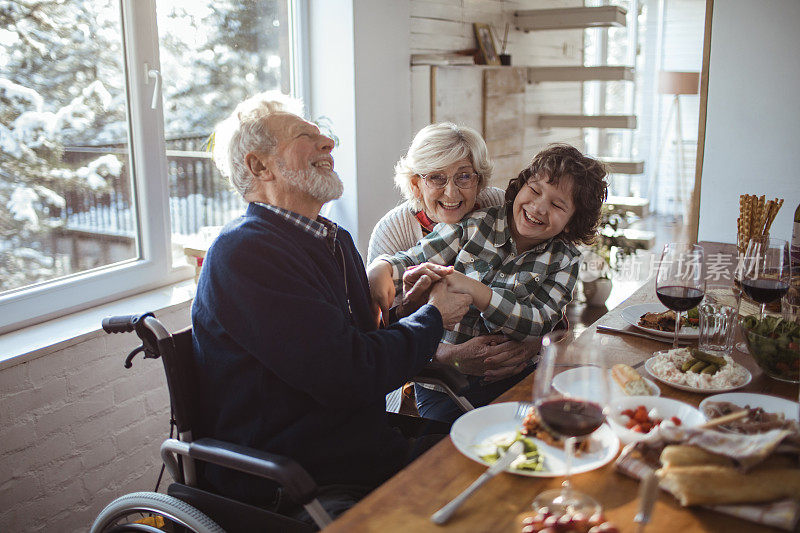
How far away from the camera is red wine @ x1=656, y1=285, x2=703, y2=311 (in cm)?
154

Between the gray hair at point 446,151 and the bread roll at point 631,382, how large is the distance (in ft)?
3.21

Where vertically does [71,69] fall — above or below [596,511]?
above

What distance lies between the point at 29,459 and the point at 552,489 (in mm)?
1638

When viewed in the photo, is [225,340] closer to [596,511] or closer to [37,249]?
[596,511]

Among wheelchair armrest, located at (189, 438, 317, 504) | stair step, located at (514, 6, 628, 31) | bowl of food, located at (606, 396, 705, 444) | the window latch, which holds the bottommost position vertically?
wheelchair armrest, located at (189, 438, 317, 504)

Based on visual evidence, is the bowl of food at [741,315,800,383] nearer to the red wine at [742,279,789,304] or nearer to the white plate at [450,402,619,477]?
the red wine at [742,279,789,304]

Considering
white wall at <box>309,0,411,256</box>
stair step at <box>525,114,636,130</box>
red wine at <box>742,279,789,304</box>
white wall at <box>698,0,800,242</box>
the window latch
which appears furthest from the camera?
stair step at <box>525,114,636,130</box>

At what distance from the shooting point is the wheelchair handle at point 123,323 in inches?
58.9

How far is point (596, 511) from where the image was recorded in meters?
1.02

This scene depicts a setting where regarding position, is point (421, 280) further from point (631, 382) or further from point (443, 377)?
point (631, 382)

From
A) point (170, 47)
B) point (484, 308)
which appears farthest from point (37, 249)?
point (484, 308)

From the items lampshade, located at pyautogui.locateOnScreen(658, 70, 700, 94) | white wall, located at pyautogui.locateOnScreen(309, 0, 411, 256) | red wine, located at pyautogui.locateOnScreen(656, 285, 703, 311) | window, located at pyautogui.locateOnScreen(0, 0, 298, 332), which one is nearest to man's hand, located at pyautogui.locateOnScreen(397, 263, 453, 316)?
red wine, located at pyautogui.locateOnScreen(656, 285, 703, 311)

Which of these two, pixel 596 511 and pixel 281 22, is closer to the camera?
pixel 596 511

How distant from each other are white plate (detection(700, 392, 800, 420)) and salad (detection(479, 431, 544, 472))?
13.0 inches
